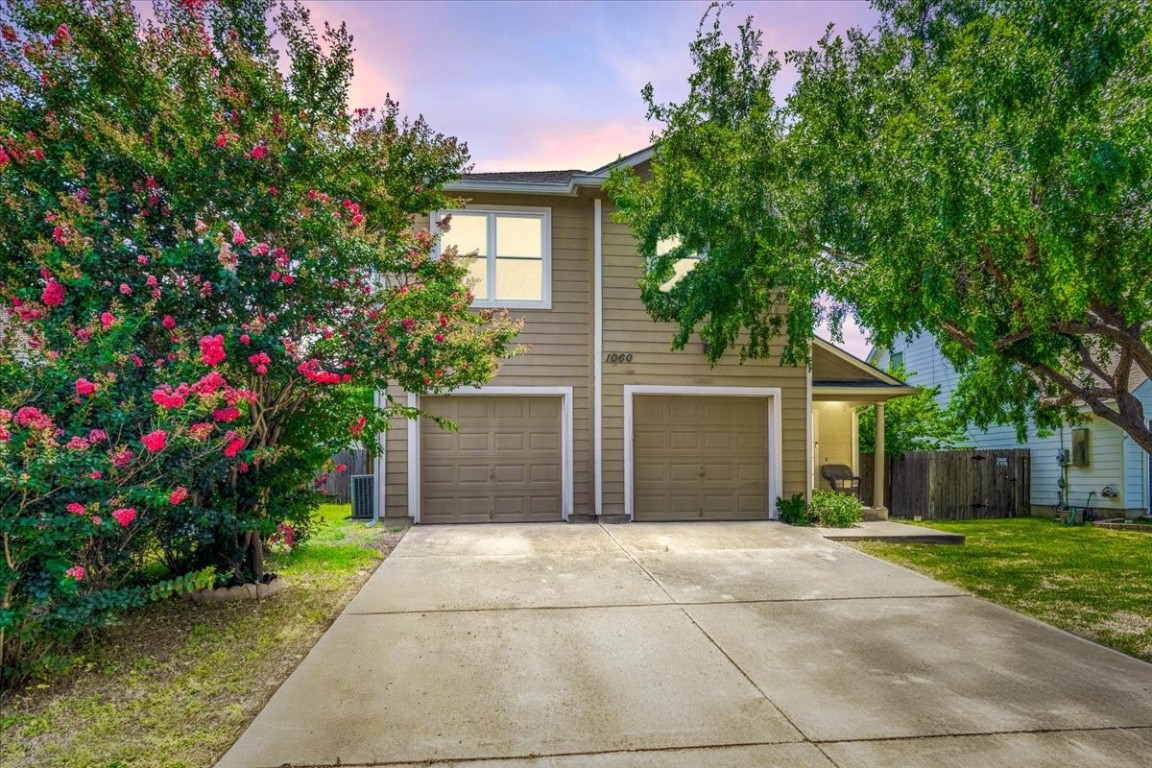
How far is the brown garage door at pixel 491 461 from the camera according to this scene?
1054 cm

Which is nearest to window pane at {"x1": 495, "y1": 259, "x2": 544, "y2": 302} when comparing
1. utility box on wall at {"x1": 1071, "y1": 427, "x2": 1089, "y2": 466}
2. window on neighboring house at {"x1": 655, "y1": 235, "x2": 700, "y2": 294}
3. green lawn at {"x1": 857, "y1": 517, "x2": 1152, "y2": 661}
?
window on neighboring house at {"x1": 655, "y1": 235, "x2": 700, "y2": 294}

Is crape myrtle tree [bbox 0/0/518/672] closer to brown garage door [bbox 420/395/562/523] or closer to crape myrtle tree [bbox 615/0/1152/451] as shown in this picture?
crape myrtle tree [bbox 615/0/1152/451]

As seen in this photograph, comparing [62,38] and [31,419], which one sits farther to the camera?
[62,38]

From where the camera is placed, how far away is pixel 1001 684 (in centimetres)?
416

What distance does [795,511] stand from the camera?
10703mm

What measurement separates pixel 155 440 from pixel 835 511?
9.58 meters

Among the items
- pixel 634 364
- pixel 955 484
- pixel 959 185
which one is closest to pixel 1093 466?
pixel 955 484

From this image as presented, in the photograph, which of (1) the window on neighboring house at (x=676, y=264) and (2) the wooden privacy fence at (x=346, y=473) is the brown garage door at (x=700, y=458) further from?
(2) the wooden privacy fence at (x=346, y=473)

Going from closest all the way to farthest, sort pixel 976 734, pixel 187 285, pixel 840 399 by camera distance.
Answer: pixel 976 734
pixel 187 285
pixel 840 399

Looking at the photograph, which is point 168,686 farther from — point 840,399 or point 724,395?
point 840,399

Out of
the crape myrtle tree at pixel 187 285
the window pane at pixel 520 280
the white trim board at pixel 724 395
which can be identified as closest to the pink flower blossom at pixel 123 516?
the crape myrtle tree at pixel 187 285

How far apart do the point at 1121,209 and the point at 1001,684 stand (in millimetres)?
3562

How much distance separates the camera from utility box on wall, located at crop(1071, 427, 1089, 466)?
47.0 ft

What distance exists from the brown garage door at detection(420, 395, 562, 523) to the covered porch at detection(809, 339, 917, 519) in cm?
453
